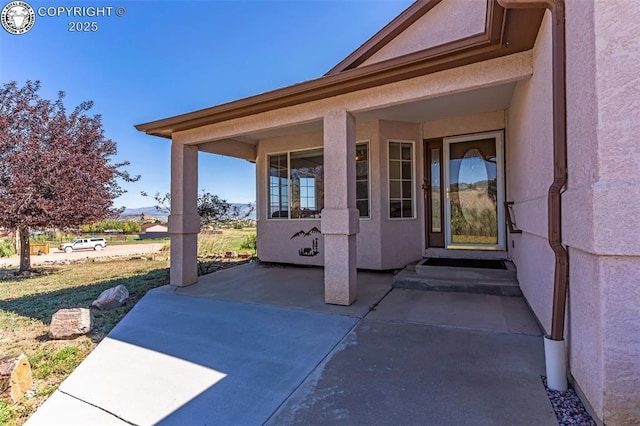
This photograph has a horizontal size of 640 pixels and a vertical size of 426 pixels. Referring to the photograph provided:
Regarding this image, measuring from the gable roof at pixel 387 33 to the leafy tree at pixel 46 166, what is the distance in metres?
8.56

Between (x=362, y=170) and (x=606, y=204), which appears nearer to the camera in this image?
(x=606, y=204)

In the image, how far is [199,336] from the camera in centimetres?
384

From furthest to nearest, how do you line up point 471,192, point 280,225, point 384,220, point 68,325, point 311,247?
point 280,225 → point 311,247 → point 384,220 → point 471,192 → point 68,325

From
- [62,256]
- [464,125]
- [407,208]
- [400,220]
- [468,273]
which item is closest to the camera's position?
[468,273]

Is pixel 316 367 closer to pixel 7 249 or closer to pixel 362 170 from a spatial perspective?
pixel 362 170

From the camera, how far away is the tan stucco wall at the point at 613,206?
176cm

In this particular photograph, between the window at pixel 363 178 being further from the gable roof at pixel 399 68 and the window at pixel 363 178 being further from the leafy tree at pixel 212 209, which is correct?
the leafy tree at pixel 212 209

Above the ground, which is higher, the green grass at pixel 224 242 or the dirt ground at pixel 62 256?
the green grass at pixel 224 242

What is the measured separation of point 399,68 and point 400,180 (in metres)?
3.47

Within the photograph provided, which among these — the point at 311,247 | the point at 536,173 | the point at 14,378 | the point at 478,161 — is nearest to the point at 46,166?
the point at 311,247

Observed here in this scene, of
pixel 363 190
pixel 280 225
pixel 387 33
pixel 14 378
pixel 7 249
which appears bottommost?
pixel 7 249

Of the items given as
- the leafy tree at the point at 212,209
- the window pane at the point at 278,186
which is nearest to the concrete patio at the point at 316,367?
the window pane at the point at 278,186

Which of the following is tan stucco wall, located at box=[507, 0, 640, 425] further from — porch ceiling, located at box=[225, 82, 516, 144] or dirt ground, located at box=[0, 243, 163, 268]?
dirt ground, located at box=[0, 243, 163, 268]

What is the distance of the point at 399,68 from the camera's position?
386 centimetres
